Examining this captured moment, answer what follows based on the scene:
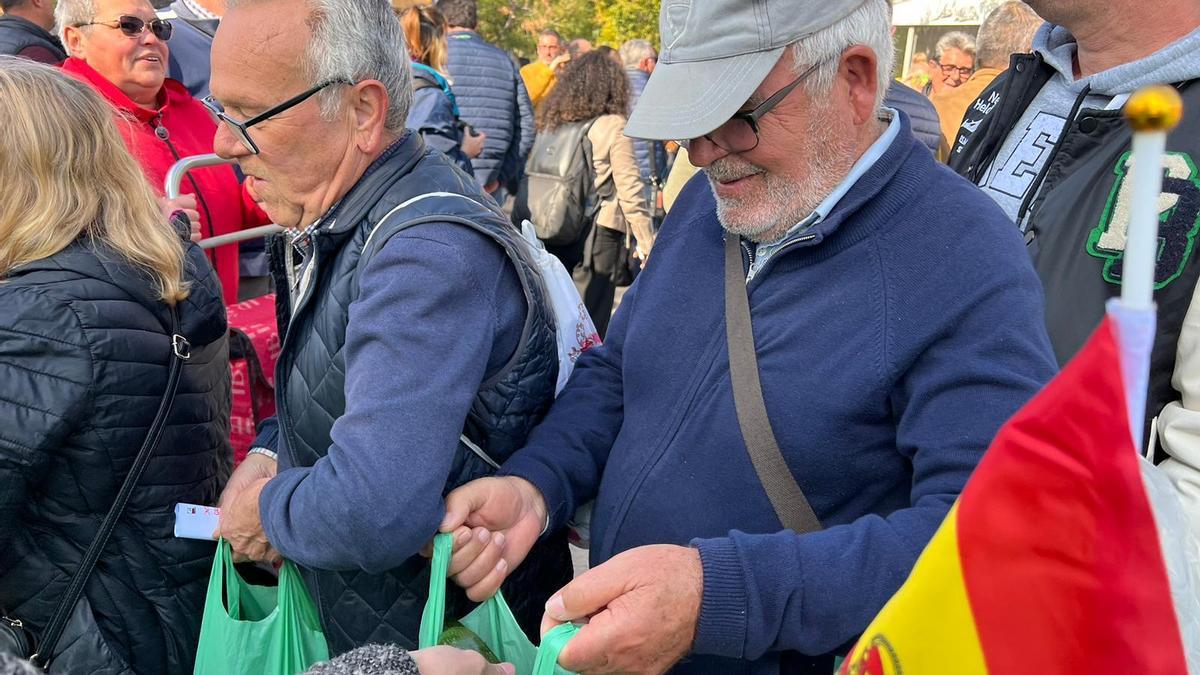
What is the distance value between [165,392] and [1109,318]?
71.6 inches

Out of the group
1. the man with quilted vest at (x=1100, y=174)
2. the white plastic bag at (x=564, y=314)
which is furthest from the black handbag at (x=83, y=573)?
the man with quilted vest at (x=1100, y=174)

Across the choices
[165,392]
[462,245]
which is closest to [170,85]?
[165,392]

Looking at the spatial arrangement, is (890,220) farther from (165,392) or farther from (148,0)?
(148,0)

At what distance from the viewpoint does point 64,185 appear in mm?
A: 2062

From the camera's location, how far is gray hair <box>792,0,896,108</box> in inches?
60.6

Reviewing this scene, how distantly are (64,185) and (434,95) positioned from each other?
3013 millimetres

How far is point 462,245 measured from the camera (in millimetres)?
1635

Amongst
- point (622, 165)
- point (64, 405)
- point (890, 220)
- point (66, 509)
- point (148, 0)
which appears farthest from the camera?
point (622, 165)

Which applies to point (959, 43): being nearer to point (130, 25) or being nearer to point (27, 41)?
point (130, 25)

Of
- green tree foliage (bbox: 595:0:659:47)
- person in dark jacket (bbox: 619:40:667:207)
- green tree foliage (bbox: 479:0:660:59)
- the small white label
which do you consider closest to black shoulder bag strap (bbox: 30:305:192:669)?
the small white label

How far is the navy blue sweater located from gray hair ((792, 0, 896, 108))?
15 cm

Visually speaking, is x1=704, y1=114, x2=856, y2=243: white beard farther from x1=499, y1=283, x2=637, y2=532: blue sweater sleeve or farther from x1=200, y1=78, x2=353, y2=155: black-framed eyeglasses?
x1=200, y1=78, x2=353, y2=155: black-framed eyeglasses

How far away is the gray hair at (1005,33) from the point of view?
4289mm

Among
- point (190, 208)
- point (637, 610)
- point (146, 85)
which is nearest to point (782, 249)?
point (637, 610)
